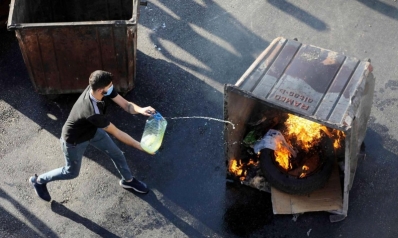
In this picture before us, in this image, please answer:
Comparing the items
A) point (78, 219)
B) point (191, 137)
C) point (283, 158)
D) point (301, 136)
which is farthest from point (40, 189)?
point (301, 136)

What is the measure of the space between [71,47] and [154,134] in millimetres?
1873

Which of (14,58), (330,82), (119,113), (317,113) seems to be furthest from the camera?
(14,58)

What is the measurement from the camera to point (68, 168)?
547 centimetres

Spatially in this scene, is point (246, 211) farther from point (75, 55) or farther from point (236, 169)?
point (75, 55)

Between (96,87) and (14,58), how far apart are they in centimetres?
354

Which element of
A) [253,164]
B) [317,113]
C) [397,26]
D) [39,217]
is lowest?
[39,217]

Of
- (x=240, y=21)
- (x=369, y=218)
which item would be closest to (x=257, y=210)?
(x=369, y=218)

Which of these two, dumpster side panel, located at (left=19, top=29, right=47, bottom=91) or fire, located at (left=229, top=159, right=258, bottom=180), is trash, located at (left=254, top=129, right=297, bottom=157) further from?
dumpster side panel, located at (left=19, top=29, right=47, bottom=91)

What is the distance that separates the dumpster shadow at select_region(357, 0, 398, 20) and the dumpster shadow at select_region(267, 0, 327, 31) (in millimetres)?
1055

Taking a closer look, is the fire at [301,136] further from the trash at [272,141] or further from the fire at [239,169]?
the fire at [239,169]

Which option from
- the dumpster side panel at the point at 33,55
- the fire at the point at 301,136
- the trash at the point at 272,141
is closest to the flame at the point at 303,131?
the fire at the point at 301,136

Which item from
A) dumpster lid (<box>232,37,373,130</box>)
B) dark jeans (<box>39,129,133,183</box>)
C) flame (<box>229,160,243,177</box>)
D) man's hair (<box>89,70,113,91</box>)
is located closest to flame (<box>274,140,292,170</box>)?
flame (<box>229,160,243,177</box>)

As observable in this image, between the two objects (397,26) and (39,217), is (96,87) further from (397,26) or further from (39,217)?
(397,26)

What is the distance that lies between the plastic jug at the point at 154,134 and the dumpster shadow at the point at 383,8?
5.23 m
